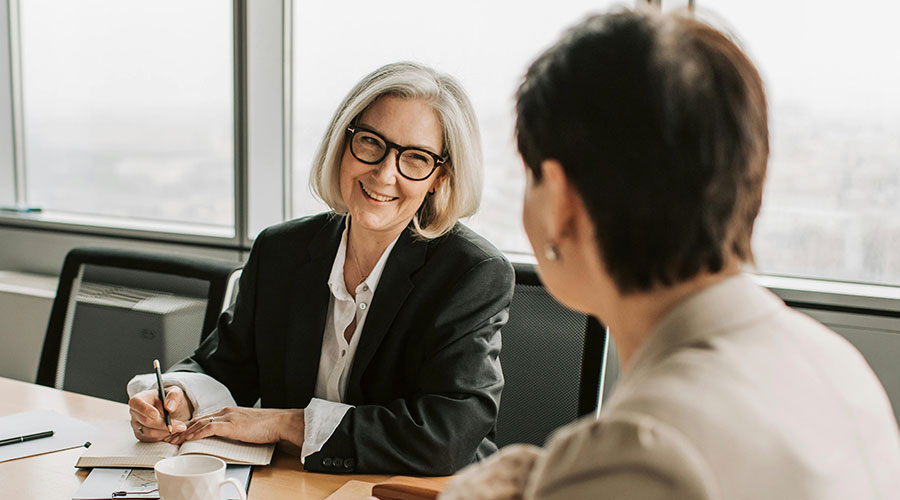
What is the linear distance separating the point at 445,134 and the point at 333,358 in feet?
1.69

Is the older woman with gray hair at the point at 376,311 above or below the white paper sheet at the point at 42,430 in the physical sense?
above

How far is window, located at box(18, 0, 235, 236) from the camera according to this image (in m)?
3.14

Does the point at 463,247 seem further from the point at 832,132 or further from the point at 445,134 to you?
the point at 832,132

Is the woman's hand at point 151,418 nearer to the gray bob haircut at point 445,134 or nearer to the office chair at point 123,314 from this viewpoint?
the office chair at point 123,314

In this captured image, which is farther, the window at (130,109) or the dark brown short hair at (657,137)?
the window at (130,109)

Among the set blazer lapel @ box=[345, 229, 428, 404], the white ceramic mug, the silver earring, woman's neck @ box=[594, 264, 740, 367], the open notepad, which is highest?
the silver earring

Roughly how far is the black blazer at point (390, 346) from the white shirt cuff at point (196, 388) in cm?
8

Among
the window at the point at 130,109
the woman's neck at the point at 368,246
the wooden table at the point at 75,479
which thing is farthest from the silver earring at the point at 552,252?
the window at the point at 130,109

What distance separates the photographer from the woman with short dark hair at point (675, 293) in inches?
21.9

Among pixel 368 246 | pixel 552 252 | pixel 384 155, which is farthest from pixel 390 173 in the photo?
pixel 552 252

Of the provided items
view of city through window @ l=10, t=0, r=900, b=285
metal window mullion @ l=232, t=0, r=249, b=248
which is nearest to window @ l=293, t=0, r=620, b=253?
view of city through window @ l=10, t=0, r=900, b=285

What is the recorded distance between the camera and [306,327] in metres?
1.72

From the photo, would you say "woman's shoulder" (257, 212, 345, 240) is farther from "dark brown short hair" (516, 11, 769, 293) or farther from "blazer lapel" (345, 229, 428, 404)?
"dark brown short hair" (516, 11, 769, 293)

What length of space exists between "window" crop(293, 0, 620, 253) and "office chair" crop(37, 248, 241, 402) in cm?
72
